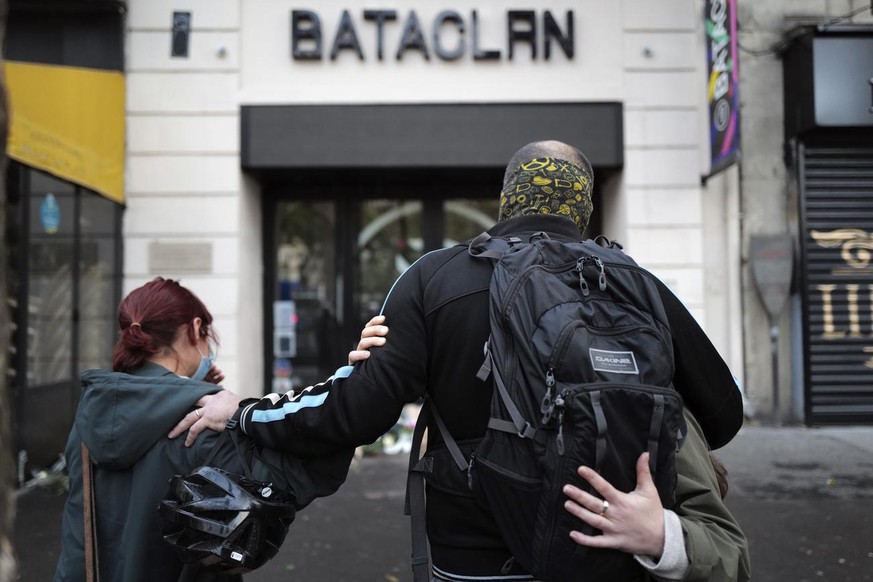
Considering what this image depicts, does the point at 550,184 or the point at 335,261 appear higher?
the point at 335,261

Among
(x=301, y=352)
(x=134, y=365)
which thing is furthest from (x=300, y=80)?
(x=134, y=365)

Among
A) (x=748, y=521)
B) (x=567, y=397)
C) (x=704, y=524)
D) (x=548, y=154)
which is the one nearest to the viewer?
(x=567, y=397)

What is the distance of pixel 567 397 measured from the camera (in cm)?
135

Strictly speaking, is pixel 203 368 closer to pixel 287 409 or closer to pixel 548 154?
pixel 287 409

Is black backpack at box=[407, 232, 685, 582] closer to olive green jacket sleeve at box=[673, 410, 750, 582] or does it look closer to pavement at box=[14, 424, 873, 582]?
olive green jacket sleeve at box=[673, 410, 750, 582]

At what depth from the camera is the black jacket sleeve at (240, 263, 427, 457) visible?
166 centimetres

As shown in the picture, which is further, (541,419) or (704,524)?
(704,524)

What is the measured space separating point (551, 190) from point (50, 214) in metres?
5.87

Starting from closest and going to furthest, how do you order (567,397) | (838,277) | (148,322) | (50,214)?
1. (567,397)
2. (148,322)
3. (50,214)
4. (838,277)

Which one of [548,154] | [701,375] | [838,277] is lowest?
[701,375]

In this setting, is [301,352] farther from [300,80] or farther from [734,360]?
[734,360]

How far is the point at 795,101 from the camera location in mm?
7449

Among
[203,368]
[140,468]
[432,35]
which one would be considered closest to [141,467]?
[140,468]

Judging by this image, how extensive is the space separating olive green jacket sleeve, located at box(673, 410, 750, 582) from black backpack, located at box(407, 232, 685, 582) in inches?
3.6
